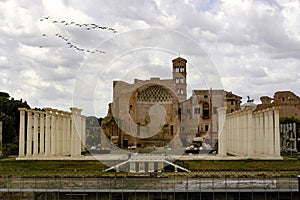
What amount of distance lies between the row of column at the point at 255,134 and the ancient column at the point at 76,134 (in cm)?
1731

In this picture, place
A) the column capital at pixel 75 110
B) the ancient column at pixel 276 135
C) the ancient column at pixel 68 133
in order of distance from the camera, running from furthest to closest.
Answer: the ancient column at pixel 68 133 → the column capital at pixel 75 110 → the ancient column at pixel 276 135

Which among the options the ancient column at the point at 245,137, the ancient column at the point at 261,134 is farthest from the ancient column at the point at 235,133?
the ancient column at the point at 261,134

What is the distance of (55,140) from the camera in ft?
183

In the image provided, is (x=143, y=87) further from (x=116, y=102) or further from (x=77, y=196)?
(x=77, y=196)

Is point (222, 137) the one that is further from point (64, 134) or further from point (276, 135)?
point (64, 134)

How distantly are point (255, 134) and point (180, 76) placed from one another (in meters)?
36.5

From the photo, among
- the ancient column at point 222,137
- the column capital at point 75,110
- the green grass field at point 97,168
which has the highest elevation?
the column capital at point 75,110

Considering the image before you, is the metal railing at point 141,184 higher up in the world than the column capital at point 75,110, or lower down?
lower down

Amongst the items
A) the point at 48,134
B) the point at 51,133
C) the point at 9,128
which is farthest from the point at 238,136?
the point at 9,128

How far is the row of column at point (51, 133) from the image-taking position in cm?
5397

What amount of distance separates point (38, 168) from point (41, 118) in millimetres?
14869

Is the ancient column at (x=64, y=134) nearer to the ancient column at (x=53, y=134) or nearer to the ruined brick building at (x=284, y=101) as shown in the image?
the ancient column at (x=53, y=134)

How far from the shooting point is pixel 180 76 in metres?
90.7

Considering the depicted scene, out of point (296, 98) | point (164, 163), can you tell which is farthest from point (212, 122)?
point (164, 163)
